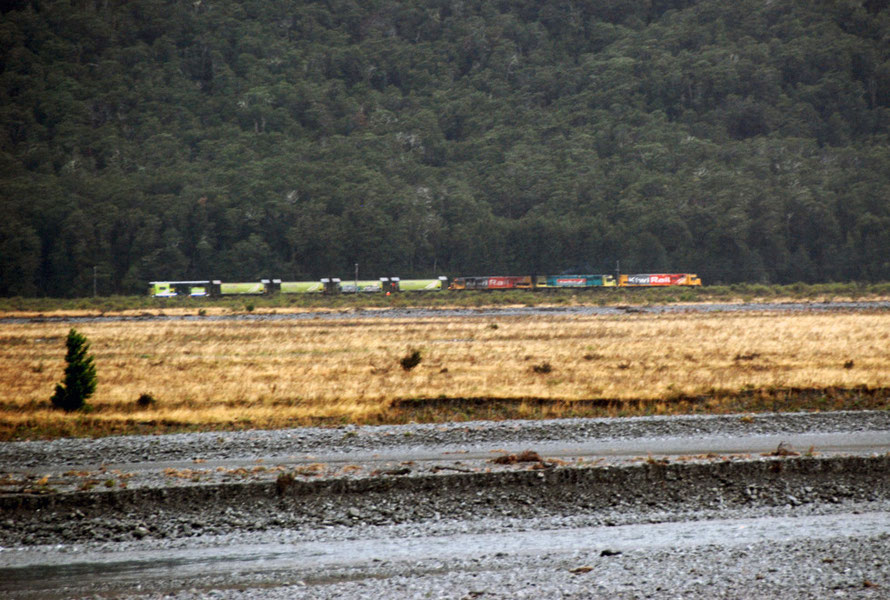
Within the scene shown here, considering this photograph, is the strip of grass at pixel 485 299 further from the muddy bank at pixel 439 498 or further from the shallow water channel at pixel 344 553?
the shallow water channel at pixel 344 553

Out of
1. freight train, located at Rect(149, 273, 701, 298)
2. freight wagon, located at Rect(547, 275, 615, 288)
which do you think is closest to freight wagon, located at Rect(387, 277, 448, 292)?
freight train, located at Rect(149, 273, 701, 298)

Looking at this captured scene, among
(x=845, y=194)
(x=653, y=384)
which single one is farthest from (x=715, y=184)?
(x=653, y=384)

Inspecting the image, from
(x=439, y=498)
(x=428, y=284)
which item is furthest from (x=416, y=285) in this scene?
(x=439, y=498)

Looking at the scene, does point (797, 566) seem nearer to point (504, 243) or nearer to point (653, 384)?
point (653, 384)

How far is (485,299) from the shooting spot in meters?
119

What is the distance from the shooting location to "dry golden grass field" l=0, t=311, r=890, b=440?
2539 centimetres

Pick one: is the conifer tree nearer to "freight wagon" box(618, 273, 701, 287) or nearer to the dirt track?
the dirt track

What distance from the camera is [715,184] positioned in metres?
179

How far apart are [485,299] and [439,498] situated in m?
103

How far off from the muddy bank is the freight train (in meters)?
121

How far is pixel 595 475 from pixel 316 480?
16.0ft

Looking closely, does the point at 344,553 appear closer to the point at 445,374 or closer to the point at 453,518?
the point at 453,518

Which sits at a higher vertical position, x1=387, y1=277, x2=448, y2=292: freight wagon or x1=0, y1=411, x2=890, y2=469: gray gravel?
x1=387, y1=277, x2=448, y2=292: freight wagon

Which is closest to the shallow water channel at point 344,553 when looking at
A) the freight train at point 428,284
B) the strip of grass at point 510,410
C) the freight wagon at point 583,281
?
the strip of grass at point 510,410
